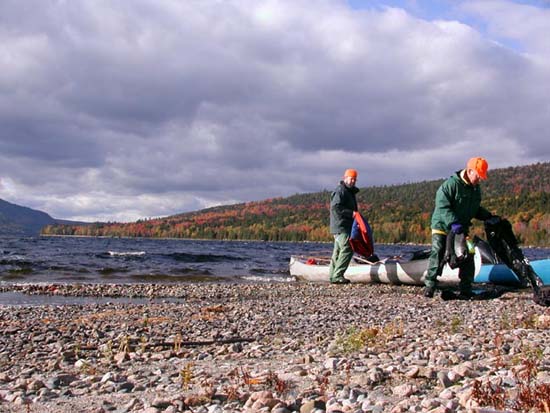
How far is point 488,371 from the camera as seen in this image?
16.0ft

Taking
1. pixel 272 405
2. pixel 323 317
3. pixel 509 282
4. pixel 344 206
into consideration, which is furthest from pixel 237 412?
pixel 344 206

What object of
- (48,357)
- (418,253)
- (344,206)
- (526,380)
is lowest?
(48,357)

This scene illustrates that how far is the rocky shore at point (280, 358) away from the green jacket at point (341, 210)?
4.87 meters

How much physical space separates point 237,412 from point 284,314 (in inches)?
244

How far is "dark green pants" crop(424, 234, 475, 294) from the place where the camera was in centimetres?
1171

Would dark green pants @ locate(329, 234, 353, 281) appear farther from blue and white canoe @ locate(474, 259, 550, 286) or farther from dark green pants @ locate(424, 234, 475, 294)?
dark green pants @ locate(424, 234, 475, 294)

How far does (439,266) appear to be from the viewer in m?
11.8

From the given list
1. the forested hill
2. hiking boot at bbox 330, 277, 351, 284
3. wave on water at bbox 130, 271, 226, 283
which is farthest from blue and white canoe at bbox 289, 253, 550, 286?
the forested hill

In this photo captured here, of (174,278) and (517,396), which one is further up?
(517,396)

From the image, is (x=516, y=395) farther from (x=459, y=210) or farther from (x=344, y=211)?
(x=344, y=211)

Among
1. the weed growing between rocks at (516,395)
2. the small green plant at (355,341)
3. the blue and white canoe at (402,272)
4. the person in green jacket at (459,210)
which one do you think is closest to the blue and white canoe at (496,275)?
the blue and white canoe at (402,272)

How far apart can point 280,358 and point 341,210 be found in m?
10.3

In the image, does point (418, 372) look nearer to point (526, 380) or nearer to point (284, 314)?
point (526, 380)

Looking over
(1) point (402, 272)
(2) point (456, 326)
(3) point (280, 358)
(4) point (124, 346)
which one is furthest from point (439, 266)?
(4) point (124, 346)
